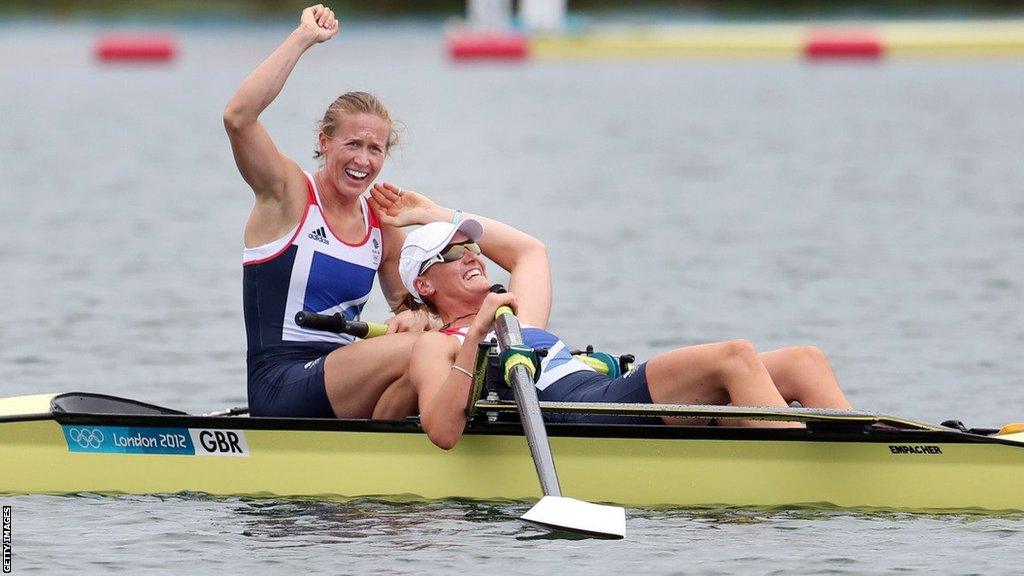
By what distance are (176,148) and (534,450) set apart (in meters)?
25.9

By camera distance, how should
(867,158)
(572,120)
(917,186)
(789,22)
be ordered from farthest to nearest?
(789,22)
(572,120)
(867,158)
(917,186)

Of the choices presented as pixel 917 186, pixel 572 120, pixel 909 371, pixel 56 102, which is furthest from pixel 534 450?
pixel 56 102

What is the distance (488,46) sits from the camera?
4450 cm

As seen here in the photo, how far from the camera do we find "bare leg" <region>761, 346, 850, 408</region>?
8000 mm

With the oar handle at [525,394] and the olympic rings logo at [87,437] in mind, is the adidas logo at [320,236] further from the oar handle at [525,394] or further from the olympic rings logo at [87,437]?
the olympic rings logo at [87,437]

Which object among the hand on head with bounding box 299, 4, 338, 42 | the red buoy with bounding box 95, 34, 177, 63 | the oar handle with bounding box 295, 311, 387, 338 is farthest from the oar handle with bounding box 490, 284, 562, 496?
the red buoy with bounding box 95, 34, 177, 63

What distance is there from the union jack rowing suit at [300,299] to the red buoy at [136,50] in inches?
1562

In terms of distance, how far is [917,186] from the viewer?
1001 inches

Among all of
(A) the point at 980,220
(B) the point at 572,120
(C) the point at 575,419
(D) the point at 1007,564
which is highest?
(B) the point at 572,120

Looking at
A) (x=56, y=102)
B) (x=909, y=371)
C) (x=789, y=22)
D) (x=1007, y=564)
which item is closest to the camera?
(x=1007, y=564)

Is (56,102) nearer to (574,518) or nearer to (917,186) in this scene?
(917,186)

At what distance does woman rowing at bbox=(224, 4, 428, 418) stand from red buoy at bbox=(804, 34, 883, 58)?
35484 millimetres

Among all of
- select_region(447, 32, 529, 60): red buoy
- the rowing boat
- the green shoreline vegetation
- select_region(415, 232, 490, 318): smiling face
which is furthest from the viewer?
the green shoreline vegetation

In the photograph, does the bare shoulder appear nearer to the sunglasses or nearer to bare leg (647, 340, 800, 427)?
the sunglasses
